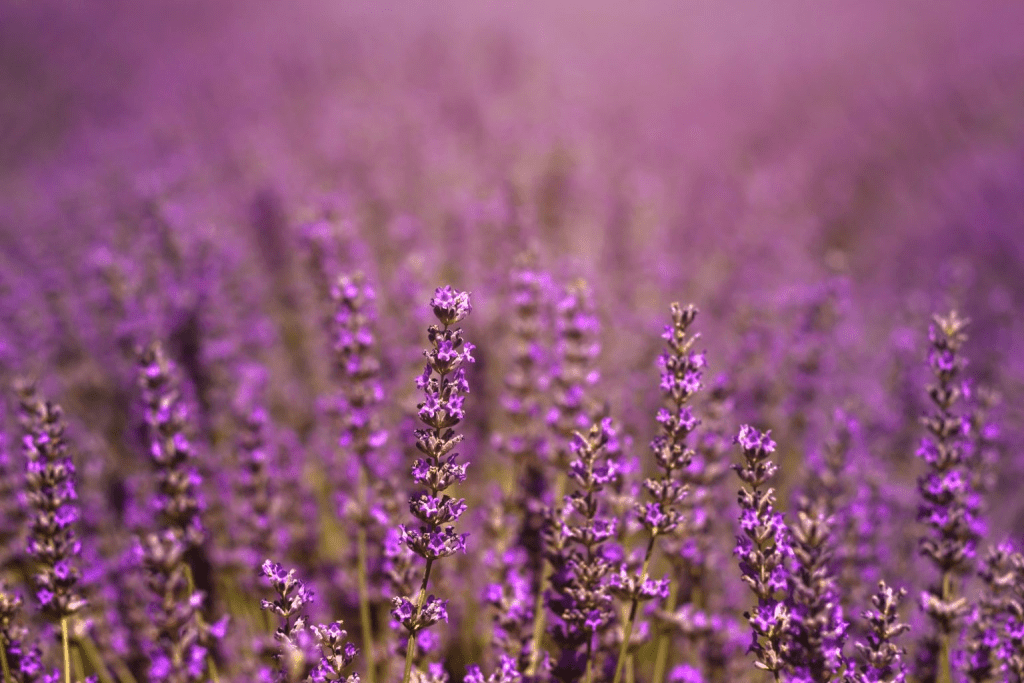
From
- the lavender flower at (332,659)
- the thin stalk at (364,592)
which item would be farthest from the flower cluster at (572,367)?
the lavender flower at (332,659)

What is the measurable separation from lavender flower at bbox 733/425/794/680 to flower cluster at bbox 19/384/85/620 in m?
2.30

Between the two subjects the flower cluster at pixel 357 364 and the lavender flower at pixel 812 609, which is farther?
the flower cluster at pixel 357 364

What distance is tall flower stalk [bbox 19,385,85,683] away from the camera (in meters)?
2.38

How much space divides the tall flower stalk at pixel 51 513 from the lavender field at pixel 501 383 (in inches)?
0.9

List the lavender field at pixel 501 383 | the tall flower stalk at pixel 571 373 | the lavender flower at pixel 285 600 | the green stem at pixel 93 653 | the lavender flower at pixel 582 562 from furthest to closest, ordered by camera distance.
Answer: the tall flower stalk at pixel 571 373 → the green stem at pixel 93 653 → the lavender field at pixel 501 383 → the lavender flower at pixel 582 562 → the lavender flower at pixel 285 600

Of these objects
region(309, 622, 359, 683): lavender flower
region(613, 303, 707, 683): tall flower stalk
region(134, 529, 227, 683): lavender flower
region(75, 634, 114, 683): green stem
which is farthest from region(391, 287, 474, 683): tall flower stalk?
region(75, 634, 114, 683): green stem

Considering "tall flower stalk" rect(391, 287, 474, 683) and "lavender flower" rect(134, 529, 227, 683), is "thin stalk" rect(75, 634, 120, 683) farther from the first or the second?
"tall flower stalk" rect(391, 287, 474, 683)

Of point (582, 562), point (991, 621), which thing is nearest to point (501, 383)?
point (582, 562)

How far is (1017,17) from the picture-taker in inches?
572

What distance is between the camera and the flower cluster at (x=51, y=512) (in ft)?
7.81

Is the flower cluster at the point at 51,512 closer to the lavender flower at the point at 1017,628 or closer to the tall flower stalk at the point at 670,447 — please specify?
the tall flower stalk at the point at 670,447

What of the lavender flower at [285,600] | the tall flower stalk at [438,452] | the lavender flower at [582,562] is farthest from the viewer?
the lavender flower at [582,562]

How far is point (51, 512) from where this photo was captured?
7.98ft

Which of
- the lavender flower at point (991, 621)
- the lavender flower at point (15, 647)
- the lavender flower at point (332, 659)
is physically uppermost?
the lavender flower at point (991, 621)
